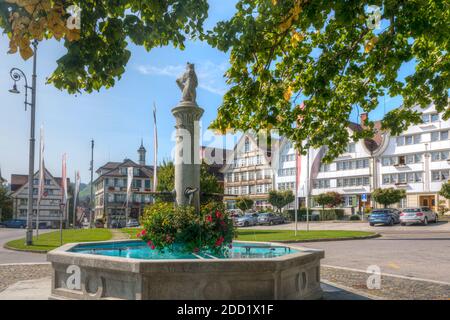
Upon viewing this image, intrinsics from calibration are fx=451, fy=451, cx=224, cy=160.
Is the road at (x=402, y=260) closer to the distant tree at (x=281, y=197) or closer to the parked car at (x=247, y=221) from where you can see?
the parked car at (x=247, y=221)

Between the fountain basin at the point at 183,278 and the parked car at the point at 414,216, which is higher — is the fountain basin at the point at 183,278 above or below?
above

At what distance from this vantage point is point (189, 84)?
1059 cm

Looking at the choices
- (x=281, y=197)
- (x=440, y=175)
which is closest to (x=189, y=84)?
(x=440, y=175)

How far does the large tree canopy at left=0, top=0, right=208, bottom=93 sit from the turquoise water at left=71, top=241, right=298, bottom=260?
334 cm

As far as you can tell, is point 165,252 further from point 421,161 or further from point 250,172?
point 250,172

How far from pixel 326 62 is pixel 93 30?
17.9ft

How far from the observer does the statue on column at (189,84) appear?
10.5 metres

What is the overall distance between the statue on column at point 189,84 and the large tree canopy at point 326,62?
2.80 feet

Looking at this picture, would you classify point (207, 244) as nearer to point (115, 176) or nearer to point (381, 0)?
point (381, 0)

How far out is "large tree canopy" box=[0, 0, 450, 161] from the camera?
6328 millimetres

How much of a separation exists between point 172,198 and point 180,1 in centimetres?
474

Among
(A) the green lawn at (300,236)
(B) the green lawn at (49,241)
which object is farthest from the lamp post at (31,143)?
(A) the green lawn at (300,236)

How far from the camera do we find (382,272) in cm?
1197
